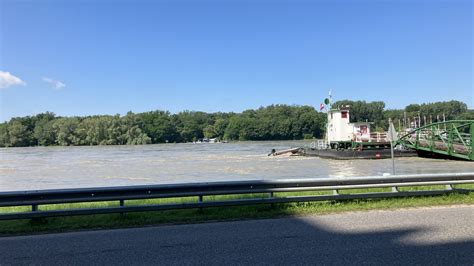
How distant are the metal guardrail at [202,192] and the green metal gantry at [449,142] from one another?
100 feet

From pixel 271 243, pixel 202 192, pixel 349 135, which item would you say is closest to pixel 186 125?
pixel 349 135

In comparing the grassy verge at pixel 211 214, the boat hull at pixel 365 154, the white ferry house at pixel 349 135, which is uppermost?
the white ferry house at pixel 349 135

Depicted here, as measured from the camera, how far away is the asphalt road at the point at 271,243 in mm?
5754

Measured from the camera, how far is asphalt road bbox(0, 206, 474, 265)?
5754mm

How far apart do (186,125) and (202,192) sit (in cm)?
17383

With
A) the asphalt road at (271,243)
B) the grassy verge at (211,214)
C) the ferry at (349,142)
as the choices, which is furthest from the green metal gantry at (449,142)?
the asphalt road at (271,243)

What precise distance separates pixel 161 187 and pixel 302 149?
51358 mm

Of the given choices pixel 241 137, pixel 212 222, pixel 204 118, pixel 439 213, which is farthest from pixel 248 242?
pixel 204 118

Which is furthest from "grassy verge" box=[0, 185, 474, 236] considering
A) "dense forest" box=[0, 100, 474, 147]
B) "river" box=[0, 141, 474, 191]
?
"dense forest" box=[0, 100, 474, 147]

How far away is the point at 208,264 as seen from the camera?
18.3ft

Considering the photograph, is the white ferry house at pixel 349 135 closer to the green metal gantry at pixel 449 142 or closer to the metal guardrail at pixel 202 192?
the green metal gantry at pixel 449 142

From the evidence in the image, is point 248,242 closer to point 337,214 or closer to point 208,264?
point 208,264

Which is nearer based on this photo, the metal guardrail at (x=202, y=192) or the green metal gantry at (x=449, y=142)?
the metal guardrail at (x=202, y=192)

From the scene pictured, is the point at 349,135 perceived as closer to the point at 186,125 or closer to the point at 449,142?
the point at 449,142
